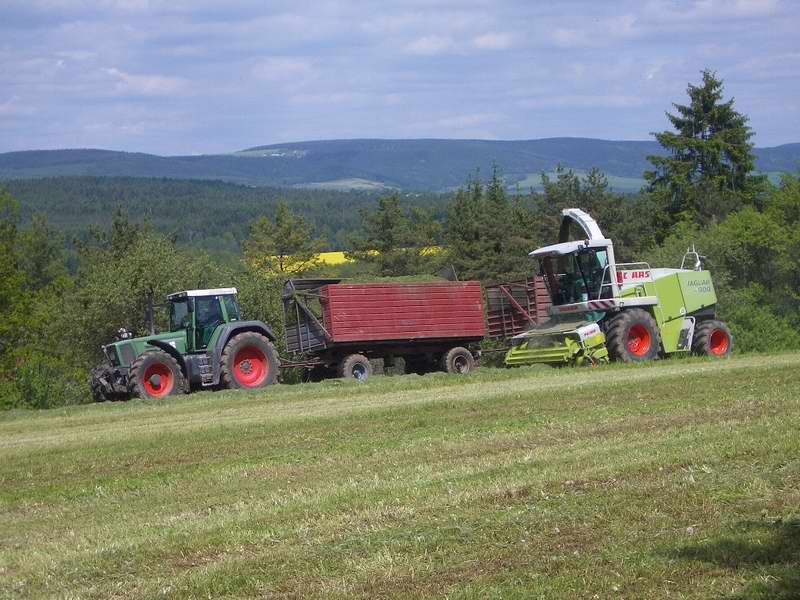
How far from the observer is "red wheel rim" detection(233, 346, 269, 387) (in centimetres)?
2628

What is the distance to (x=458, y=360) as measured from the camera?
1193 inches

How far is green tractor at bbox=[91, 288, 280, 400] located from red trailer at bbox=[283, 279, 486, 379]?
96.1 inches

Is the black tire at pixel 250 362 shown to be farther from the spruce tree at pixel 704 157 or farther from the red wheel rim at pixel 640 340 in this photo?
the spruce tree at pixel 704 157

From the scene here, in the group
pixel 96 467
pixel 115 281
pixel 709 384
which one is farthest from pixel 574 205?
pixel 96 467

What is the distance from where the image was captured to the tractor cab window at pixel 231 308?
87.6 feet

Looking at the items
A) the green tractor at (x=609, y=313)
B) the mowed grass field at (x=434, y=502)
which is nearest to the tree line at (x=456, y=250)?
the green tractor at (x=609, y=313)

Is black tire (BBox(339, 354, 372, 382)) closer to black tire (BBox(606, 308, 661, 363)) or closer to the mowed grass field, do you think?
black tire (BBox(606, 308, 661, 363))

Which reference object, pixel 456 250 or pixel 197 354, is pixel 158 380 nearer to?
pixel 197 354

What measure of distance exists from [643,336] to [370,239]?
4683cm

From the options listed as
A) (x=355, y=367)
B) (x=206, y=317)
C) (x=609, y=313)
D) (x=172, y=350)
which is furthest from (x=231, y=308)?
(x=609, y=313)

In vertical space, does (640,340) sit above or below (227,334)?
below

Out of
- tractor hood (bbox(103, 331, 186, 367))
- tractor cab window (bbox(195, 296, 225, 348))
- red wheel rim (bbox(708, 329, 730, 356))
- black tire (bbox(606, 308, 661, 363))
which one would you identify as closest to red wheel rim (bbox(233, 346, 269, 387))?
tractor cab window (bbox(195, 296, 225, 348))

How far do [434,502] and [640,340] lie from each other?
17.8 metres

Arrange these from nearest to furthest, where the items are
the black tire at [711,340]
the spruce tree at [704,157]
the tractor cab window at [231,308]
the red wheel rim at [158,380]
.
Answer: the red wheel rim at [158,380], the tractor cab window at [231,308], the black tire at [711,340], the spruce tree at [704,157]
